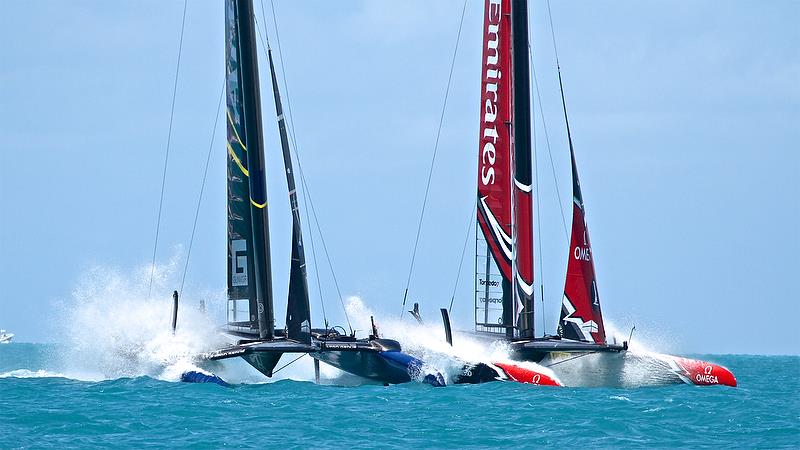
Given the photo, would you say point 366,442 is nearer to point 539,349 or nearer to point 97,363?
point 539,349

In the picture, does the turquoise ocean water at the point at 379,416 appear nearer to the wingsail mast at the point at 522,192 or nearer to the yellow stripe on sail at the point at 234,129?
the wingsail mast at the point at 522,192

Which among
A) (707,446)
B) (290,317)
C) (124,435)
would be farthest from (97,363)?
(707,446)

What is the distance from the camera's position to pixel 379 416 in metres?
21.0

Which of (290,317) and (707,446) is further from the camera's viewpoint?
(290,317)

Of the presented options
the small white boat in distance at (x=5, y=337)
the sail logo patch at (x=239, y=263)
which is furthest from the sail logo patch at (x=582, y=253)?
the small white boat in distance at (x=5, y=337)

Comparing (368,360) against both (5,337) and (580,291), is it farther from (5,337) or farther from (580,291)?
(5,337)

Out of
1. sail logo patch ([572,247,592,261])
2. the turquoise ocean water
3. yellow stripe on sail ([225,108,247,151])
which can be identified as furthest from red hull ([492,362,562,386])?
yellow stripe on sail ([225,108,247,151])

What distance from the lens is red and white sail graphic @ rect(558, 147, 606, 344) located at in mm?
27391

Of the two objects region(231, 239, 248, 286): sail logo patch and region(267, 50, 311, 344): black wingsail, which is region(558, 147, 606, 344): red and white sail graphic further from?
region(231, 239, 248, 286): sail logo patch

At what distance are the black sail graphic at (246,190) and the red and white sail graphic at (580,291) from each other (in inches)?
230

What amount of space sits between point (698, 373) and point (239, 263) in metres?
9.05

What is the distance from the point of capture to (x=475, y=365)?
86.6 ft

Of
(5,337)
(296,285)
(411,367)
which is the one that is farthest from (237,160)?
(5,337)

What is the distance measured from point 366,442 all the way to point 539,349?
27.5 ft
